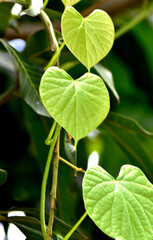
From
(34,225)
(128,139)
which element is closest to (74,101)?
(34,225)

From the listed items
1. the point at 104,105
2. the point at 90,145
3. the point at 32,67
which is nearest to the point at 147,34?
the point at 90,145

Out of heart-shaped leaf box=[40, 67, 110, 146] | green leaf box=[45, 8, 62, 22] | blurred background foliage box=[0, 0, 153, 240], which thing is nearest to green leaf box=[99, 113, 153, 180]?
blurred background foliage box=[0, 0, 153, 240]

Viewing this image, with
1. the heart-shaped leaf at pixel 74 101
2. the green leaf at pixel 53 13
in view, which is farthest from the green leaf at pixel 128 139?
the heart-shaped leaf at pixel 74 101

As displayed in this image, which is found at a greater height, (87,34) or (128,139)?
(87,34)

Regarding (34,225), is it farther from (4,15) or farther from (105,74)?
(4,15)

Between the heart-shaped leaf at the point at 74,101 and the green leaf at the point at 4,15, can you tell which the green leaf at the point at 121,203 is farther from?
the green leaf at the point at 4,15

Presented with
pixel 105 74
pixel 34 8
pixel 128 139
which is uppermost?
pixel 34 8

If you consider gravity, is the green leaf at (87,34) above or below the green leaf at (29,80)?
above
